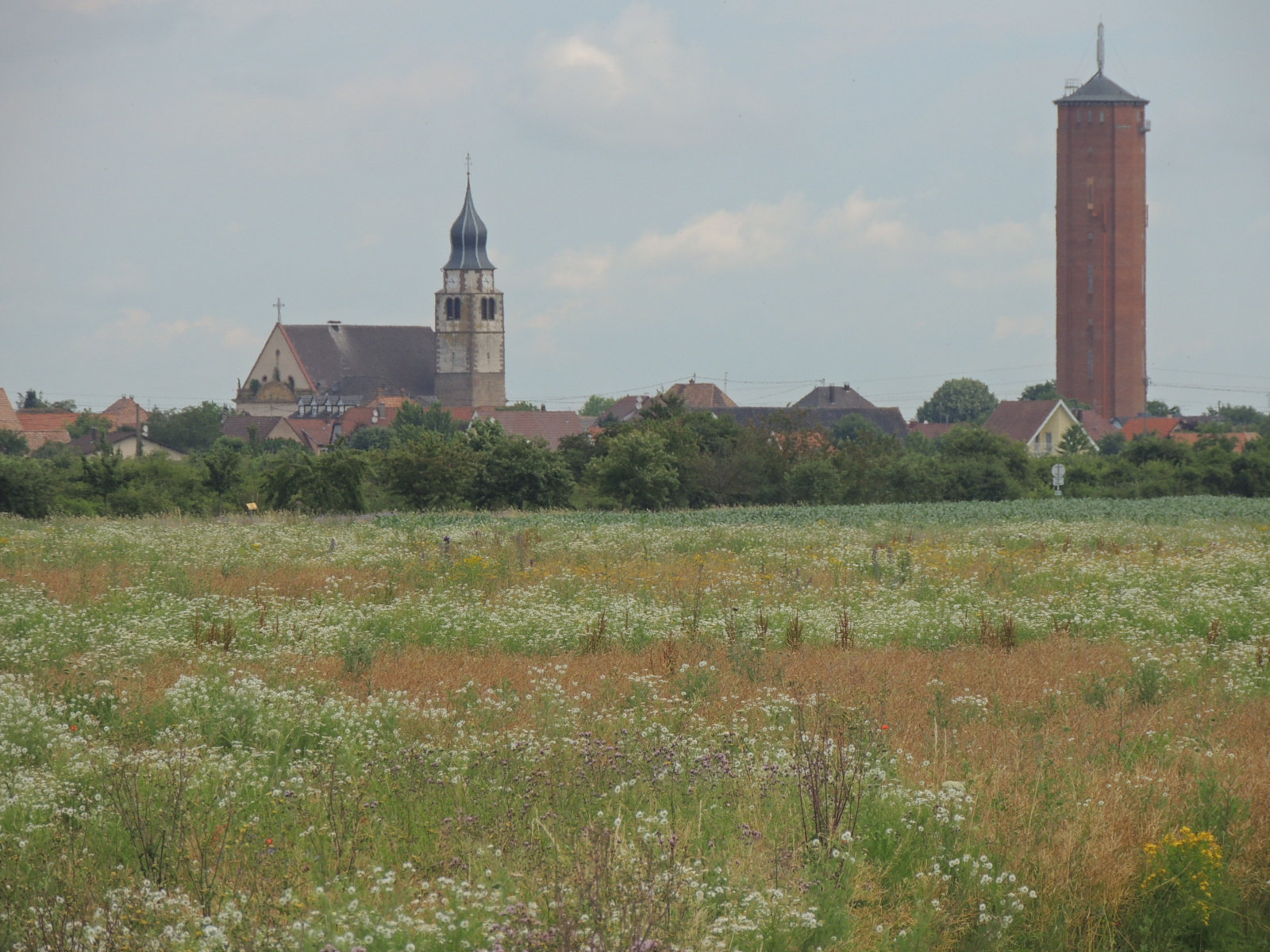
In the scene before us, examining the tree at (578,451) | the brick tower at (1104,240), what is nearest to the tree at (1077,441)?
the brick tower at (1104,240)

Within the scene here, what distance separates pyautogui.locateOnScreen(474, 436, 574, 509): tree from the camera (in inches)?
1490

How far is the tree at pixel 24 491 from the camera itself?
1217 inches

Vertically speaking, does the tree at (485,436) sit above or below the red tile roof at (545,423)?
below

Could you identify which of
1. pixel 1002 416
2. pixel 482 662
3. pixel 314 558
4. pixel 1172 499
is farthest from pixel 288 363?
pixel 482 662

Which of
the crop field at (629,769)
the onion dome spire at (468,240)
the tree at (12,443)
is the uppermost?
the onion dome spire at (468,240)

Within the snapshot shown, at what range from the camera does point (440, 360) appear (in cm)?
13912

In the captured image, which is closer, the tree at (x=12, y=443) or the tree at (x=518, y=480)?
the tree at (x=518, y=480)

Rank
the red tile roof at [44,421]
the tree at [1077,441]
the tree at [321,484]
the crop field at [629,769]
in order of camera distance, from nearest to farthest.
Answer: the crop field at [629,769] < the tree at [321,484] < the tree at [1077,441] < the red tile roof at [44,421]

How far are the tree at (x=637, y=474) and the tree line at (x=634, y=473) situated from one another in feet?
0.16

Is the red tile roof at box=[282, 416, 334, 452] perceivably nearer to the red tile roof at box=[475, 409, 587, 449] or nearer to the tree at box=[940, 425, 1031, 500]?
the red tile roof at box=[475, 409, 587, 449]

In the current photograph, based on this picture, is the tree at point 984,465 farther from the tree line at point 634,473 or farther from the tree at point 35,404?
the tree at point 35,404

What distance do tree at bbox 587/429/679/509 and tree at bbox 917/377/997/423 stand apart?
101304 mm

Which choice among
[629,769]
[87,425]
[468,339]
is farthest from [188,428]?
[629,769]

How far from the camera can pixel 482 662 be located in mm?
10266
